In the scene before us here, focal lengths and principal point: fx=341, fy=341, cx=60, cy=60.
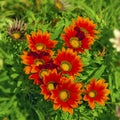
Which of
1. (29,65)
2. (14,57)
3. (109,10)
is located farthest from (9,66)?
(109,10)

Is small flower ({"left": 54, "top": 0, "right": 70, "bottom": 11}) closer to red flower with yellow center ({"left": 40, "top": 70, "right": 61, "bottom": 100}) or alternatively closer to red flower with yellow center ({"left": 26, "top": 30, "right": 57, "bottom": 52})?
red flower with yellow center ({"left": 26, "top": 30, "right": 57, "bottom": 52})

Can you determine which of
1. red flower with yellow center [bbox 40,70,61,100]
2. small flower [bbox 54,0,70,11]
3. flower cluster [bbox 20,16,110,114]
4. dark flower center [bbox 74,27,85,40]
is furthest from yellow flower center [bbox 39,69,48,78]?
small flower [bbox 54,0,70,11]

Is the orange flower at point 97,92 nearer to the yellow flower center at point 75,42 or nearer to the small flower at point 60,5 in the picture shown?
the yellow flower center at point 75,42

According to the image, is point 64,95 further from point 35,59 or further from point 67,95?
point 35,59

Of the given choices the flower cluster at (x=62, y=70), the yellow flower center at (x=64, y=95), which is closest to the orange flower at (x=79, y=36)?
the flower cluster at (x=62, y=70)

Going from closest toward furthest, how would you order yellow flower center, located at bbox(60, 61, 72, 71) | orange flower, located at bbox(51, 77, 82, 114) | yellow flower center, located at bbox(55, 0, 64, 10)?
orange flower, located at bbox(51, 77, 82, 114) → yellow flower center, located at bbox(60, 61, 72, 71) → yellow flower center, located at bbox(55, 0, 64, 10)

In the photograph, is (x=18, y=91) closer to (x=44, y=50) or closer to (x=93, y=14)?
(x=44, y=50)

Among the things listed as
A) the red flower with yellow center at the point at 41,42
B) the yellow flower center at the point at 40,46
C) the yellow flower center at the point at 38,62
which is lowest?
the yellow flower center at the point at 38,62
